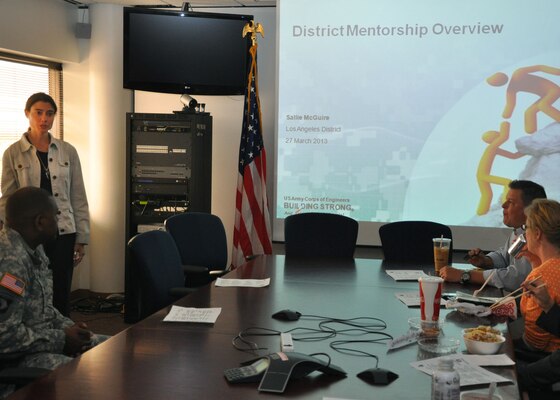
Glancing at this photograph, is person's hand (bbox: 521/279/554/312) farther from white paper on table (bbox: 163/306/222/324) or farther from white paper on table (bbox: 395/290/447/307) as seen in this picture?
white paper on table (bbox: 163/306/222/324)

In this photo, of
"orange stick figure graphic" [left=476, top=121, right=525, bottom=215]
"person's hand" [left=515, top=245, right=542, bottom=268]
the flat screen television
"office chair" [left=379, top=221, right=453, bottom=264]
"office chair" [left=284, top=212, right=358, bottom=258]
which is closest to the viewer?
"person's hand" [left=515, top=245, right=542, bottom=268]

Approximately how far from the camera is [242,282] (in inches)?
145

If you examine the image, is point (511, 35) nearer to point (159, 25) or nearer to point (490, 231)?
point (490, 231)

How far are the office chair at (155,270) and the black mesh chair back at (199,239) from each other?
2.18 feet

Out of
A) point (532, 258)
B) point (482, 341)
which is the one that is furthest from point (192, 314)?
point (532, 258)

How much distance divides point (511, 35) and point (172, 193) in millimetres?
3112

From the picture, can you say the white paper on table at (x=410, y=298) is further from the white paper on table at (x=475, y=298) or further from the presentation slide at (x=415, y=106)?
the presentation slide at (x=415, y=106)

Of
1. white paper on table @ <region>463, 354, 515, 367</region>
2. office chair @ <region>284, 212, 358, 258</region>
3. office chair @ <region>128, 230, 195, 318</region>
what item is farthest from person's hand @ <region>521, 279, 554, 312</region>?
office chair @ <region>284, 212, 358, 258</region>

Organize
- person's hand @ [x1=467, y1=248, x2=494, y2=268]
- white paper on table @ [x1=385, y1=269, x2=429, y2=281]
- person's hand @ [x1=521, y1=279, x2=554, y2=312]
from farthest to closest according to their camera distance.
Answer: person's hand @ [x1=467, y1=248, x2=494, y2=268] → white paper on table @ [x1=385, y1=269, x2=429, y2=281] → person's hand @ [x1=521, y1=279, x2=554, y2=312]

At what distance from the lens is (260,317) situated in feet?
9.70

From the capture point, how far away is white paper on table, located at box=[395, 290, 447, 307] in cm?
326

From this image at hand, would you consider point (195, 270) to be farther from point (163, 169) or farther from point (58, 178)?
point (163, 169)

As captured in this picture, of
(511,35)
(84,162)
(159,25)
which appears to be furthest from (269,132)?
(511,35)

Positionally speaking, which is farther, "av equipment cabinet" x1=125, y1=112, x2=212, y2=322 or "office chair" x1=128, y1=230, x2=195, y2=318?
"av equipment cabinet" x1=125, y1=112, x2=212, y2=322
